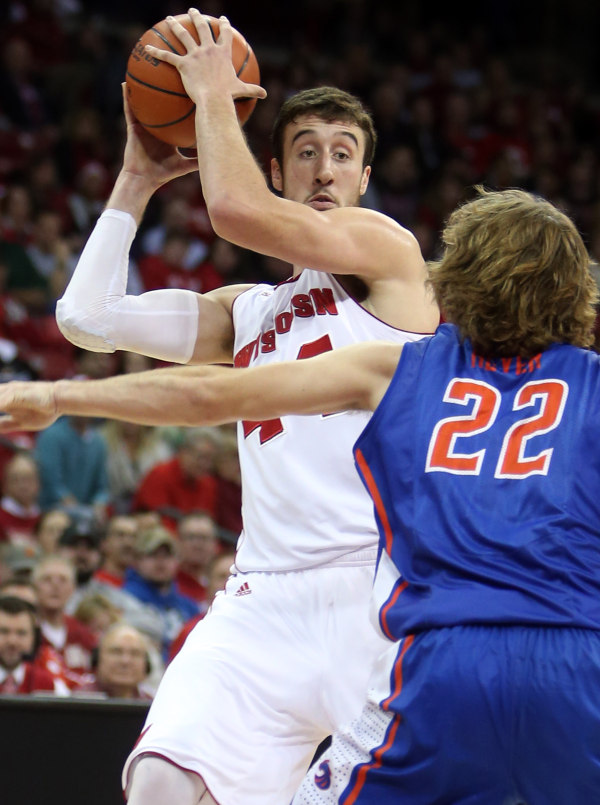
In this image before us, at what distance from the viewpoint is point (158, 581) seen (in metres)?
7.57

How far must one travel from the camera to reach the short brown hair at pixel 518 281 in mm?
2445

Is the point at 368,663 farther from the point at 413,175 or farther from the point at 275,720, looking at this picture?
the point at 413,175

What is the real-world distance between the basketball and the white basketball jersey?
609 mm

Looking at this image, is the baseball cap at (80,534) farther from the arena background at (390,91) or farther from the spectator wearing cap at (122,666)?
the spectator wearing cap at (122,666)

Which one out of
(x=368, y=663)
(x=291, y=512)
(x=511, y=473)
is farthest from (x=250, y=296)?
(x=511, y=473)

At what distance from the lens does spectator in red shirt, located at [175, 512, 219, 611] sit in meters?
7.70

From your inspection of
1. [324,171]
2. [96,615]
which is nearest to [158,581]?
[96,615]

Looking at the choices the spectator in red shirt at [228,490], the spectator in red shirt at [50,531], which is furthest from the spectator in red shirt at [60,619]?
the spectator in red shirt at [228,490]

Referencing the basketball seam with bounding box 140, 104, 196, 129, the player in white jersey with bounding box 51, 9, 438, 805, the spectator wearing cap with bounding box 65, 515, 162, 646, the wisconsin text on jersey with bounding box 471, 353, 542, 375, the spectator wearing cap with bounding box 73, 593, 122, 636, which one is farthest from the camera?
the spectator wearing cap with bounding box 65, 515, 162, 646

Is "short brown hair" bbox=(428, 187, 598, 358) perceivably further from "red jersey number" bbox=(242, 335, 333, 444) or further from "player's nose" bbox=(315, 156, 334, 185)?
"player's nose" bbox=(315, 156, 334, 185)

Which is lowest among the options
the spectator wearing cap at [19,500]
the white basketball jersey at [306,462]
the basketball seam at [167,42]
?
the spectator wearing cap at [19,500]

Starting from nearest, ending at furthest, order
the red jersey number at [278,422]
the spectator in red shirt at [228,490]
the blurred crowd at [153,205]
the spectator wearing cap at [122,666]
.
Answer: the red jersey number at [278,422] < the spectator wearing cap at [122,666] < the blurred crowd at [153,205] < the spectator in red shirt at [228,490]

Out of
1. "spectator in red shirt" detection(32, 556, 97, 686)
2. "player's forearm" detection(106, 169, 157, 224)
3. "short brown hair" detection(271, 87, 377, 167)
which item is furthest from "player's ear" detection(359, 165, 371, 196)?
"spectator in red shirt" detection(32, 556, 97, 686)

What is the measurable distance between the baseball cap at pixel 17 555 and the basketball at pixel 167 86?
422cm
